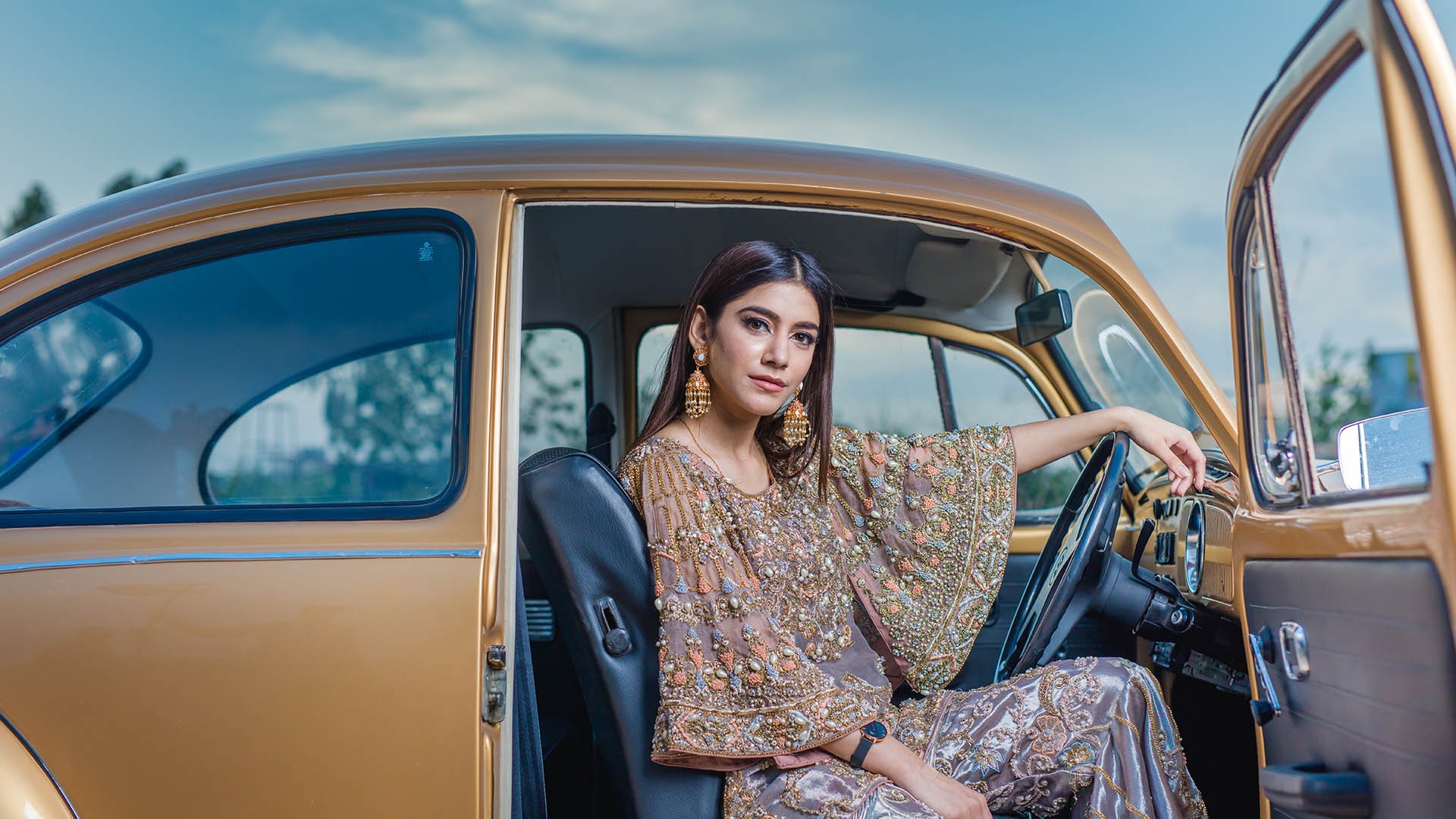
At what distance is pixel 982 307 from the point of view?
3020mm

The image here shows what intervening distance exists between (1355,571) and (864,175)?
1.09 m

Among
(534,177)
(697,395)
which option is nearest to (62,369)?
(534,177)

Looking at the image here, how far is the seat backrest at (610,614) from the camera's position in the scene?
1.75 metres

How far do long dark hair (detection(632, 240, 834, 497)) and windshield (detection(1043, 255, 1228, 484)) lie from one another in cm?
51

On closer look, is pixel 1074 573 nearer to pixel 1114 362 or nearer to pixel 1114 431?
pixel 1114 431

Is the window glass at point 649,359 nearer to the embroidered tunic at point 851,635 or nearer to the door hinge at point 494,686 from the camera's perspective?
the embroidered tunic at point 851,635

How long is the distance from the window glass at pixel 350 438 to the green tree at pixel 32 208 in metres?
16.9

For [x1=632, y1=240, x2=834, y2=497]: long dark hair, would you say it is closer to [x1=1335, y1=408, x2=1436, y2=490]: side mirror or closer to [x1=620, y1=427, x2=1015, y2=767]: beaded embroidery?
[x1=620, y1=427, x2=1015, y2=767]: beaded embroidery

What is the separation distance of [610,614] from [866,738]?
1.65 feet

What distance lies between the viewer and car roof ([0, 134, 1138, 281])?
6.03 ft

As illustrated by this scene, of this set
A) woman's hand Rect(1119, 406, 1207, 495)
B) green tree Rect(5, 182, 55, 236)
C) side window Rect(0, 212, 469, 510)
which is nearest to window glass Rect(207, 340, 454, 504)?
side window Rect(0, 212, 469, 510)

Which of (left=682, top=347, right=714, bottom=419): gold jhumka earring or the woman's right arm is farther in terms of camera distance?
(left=682, top=347, right=714, bottom=419): gold jhumka earring

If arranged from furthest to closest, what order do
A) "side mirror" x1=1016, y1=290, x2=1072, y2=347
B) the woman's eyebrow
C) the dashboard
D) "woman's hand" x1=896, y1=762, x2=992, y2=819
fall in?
"side mirror" x1=1016, y1=290, x2=1072, y2=347 → the woman's eyebrow → the dashboard → "woman's hand" x1=896, y1=762, x2=992, y2=819

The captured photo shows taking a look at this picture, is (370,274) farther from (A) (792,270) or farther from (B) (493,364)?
(A) (792,270)
